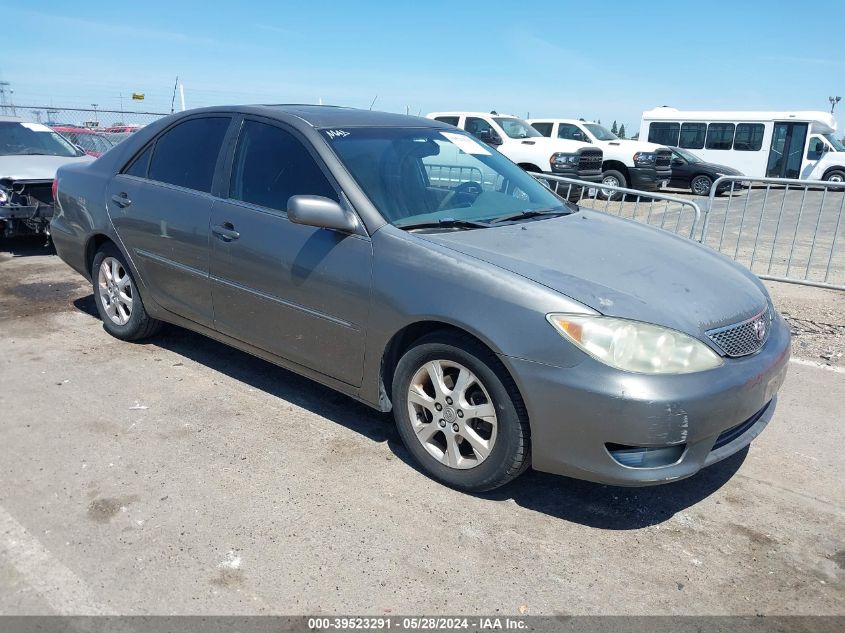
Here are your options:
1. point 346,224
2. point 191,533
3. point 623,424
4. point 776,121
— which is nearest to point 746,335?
point 623,424

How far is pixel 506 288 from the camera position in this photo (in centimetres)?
304

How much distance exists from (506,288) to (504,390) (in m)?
0.44

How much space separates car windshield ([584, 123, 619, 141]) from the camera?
18547 mm

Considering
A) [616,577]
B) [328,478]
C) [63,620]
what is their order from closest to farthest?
1. [63,620]
2. [616,577]
3. [328,478]

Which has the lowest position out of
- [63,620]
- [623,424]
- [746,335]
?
[63,620]

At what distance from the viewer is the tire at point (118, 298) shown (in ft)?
16.5

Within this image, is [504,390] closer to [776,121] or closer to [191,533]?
[191,533]

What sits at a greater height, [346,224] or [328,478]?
[346,224]

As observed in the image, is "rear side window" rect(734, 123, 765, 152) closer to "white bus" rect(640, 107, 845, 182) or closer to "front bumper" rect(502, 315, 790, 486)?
"white bus" rect(640, 107, 845, 182)

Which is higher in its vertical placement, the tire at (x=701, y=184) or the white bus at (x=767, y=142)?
the white bus at (x=767, y=142)

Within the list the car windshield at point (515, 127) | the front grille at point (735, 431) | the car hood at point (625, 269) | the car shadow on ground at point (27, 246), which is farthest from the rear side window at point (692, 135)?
the front grille at point (735, 431)

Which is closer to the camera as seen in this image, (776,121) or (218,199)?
(218,199)

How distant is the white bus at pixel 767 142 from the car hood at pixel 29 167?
21.4 metres

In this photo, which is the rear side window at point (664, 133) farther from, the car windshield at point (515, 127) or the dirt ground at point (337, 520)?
the dirt ground at point (337, 520)
